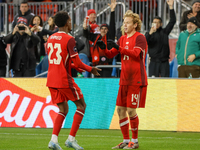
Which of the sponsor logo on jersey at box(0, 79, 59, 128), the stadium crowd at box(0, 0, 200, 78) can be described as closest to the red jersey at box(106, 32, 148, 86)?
the sponsor logo on jersey at box(0, 79, 59, 128)

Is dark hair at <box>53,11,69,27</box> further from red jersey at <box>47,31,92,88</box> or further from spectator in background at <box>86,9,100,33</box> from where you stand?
spectator in background at <box>86,9,100,33</box>

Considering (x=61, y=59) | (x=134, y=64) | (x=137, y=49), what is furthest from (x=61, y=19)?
(x=134, y=64)

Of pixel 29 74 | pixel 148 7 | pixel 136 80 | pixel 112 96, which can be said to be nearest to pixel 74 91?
pixel 136 80

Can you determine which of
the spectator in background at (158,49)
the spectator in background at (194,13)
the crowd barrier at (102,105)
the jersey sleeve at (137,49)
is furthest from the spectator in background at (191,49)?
the jersey sleeve at (137,49)

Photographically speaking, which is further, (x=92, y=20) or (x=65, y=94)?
(x=92, y=20)

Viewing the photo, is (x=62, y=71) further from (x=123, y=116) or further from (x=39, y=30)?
(x=39, y=30)

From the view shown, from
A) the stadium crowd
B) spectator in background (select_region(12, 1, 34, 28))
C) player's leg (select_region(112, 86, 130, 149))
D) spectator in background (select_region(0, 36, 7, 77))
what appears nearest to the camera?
player's leg (select_region(112, 86, 130, 149))

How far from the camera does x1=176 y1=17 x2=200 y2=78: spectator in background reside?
10.4 m

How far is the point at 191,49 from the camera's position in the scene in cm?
1045

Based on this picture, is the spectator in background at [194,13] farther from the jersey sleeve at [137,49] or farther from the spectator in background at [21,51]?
the jersey sleeve at [137,49]

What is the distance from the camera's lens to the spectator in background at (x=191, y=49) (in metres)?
10.4

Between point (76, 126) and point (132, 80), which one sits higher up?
point (132, 80)

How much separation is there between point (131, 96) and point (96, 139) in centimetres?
158

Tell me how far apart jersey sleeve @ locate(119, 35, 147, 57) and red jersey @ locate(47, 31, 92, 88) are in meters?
0.70
